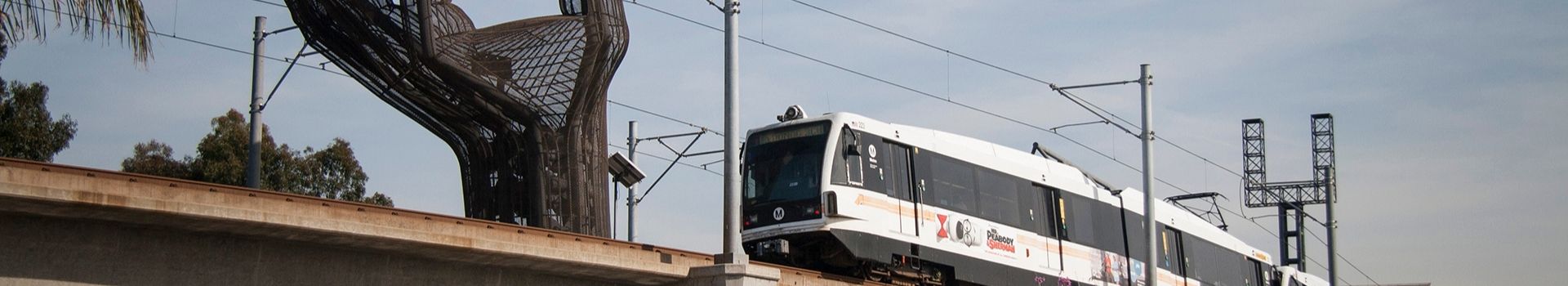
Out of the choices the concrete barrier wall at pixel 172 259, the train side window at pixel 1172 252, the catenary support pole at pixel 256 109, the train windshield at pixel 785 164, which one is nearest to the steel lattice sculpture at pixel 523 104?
the catenary support pole at pixel 256 109

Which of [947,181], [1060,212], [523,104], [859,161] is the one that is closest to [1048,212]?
[1060,212]

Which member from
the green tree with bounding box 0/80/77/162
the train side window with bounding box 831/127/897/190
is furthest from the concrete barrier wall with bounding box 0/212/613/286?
the green tree with bounding box 0/80/77/162

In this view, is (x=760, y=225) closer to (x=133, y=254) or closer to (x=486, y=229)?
(x=486, y=229)

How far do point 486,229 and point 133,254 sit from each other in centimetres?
406

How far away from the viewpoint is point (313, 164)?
48.4m

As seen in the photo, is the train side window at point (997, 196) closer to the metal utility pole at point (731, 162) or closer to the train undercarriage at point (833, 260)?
the train undercarriage at point (833, 260)

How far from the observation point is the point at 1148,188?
105 feet

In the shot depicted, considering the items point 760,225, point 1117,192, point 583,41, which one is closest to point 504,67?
point 583,41

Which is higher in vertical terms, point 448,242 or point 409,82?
point 409,82

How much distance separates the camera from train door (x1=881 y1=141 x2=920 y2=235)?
26.1 meters

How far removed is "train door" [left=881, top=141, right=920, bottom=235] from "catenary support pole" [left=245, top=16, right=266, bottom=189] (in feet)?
34.0

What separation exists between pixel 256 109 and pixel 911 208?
1146cm

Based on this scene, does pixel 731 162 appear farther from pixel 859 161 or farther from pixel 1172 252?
pixel 1172 252

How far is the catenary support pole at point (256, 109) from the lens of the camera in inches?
Answer: 1088
